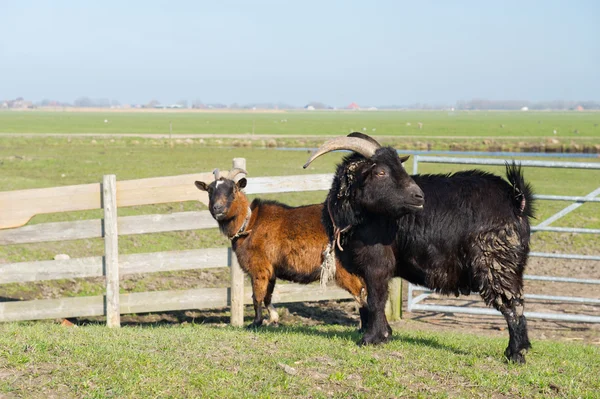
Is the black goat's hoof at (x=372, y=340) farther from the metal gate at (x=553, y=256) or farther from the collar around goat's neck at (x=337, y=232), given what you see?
the metal gate at (x=553, y=256)

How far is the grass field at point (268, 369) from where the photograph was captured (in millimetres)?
5797

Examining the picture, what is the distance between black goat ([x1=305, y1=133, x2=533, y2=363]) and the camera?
7191mm

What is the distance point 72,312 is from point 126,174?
64.8ft

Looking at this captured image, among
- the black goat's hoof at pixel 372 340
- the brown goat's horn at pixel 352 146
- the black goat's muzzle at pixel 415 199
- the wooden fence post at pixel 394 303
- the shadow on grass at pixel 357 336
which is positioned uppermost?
the brown goat's horn at pixel 352 146

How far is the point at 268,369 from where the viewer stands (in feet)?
20.8

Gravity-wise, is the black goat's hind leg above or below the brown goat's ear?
below

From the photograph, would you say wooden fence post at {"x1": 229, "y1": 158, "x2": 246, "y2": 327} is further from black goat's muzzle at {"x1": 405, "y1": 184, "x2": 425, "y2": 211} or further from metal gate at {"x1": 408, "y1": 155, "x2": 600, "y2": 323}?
black goat's muzzle at {"x1": 405, "y1": 184, "x2": 425, "y2": 211}

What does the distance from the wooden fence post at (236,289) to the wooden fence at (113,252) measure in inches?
0.6

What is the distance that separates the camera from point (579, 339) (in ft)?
35.3

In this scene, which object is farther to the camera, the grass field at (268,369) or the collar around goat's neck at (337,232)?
the collar around goat's neck at (337,232)

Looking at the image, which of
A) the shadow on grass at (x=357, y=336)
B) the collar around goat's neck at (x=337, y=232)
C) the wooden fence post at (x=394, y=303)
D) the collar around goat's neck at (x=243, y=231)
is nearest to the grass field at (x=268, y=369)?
the shadow on grass at (x=357, y=336)

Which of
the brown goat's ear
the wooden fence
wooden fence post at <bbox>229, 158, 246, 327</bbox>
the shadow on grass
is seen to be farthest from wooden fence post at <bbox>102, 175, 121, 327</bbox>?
the shadow on grass

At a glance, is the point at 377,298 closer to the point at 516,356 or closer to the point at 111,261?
the point at 516,356

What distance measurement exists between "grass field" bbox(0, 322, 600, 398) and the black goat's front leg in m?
0.19
